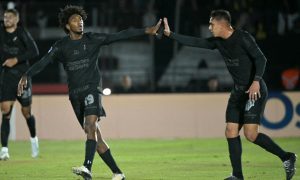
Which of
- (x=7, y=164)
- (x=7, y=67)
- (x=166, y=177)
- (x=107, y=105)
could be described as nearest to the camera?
(x=166, y=177)

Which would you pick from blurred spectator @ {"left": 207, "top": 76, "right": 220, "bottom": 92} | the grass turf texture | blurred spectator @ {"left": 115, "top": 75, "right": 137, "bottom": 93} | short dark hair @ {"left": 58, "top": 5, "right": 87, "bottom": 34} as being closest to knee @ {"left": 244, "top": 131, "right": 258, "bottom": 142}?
the grass turf texture

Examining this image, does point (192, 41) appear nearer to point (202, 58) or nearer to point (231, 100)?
point (231, 100)

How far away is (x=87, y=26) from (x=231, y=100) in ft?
33.5

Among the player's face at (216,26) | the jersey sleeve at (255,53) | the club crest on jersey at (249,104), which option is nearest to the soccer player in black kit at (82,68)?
the player's face at (216,26)

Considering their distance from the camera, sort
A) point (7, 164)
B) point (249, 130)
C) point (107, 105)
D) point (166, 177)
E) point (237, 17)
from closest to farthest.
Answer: point (249, 130) < point (166, 177) < point (7, 164) < point (107, 105) < point (237, 17)

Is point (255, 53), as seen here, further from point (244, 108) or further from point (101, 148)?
point (101, 148)

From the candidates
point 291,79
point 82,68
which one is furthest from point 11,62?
point 291,79

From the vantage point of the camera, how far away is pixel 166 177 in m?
10.6

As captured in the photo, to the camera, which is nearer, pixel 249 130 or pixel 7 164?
pixel 249 130

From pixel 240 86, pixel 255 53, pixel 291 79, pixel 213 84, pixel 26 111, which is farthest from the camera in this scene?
pixel 291 79

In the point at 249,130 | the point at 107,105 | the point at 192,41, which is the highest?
the point at 192,41

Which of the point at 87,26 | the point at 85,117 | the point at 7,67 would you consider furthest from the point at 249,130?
the point at 87,26

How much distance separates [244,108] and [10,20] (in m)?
5.48

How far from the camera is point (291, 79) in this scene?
739 inches
